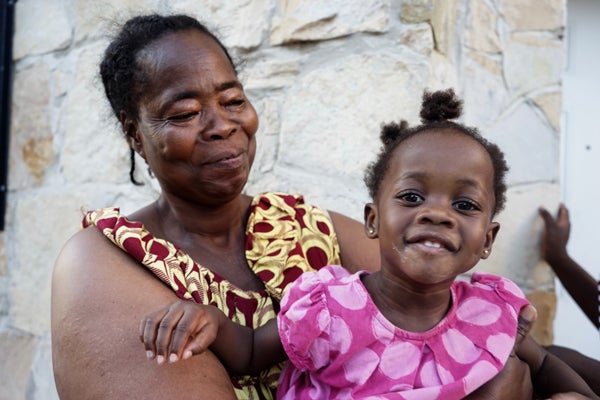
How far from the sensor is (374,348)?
65.2 inches

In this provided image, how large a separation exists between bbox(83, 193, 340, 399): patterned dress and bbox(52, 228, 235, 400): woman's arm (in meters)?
0.05

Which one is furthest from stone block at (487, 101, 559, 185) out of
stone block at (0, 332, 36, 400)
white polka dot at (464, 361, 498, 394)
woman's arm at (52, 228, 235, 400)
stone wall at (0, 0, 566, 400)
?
stone block at (0, 332, 36, 400)

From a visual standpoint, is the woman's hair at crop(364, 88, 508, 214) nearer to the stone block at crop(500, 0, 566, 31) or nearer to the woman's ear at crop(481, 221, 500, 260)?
the woman's ear at crop(481, 221, 500, 260)

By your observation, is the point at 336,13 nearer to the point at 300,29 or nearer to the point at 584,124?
the point at 300,29

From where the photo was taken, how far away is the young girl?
160 cm

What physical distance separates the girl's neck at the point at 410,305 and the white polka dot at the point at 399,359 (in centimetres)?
5

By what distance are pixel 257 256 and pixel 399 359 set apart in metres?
0.53

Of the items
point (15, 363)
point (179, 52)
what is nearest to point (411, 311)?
point (179, 52)

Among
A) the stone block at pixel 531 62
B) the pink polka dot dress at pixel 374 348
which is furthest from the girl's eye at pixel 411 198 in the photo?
the stone block at pixel 531 62

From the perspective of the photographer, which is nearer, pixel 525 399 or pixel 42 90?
pixel 525 399

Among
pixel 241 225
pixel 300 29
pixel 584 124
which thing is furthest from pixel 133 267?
pixel 584 124

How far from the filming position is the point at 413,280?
1.64 m

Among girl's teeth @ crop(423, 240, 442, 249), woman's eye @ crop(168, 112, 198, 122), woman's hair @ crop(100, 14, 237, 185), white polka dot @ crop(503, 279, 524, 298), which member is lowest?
white polka dot @ crop(503, 279, 524, 298)

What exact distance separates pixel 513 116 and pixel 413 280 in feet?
5.39
